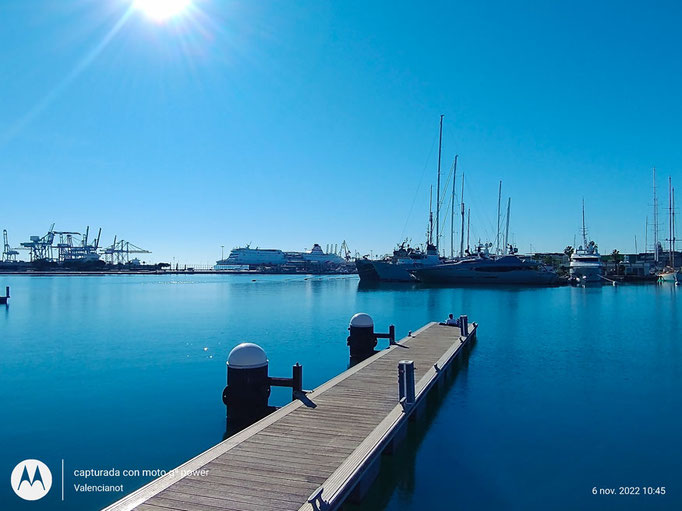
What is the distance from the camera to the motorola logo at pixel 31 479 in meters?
9.07

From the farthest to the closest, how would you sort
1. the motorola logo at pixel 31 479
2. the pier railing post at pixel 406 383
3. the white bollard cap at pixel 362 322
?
1. the white bollard cap at pixel 362 322
2. the pier railing post at pixel 406 383
3. the motorola logo at pixel 31 479

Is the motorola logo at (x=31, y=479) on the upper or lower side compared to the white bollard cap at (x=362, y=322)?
lower

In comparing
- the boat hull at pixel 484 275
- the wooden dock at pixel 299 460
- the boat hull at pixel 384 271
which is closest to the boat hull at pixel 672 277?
the boat hull at pixel 484 275

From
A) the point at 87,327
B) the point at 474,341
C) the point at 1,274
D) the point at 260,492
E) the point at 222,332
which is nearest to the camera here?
the point at 260,492

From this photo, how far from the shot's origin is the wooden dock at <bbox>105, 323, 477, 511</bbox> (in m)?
6.20

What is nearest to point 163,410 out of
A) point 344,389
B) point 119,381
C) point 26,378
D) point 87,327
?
point 119,381

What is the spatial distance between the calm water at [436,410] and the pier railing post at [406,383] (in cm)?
130

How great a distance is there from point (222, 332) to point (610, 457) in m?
22.9

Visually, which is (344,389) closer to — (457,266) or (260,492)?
(260,492)

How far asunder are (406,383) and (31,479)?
8183 millimetres

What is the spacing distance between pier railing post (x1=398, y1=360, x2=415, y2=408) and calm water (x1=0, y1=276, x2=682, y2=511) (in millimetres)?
1297

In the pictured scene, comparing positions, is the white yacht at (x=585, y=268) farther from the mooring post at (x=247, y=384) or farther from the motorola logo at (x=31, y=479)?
the motorola logo at (x=31, y=479)

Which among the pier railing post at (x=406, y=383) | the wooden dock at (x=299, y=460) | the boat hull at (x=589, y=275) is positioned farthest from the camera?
the boat hull at (x=589, y=275)

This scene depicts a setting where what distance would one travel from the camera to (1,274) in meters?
148
